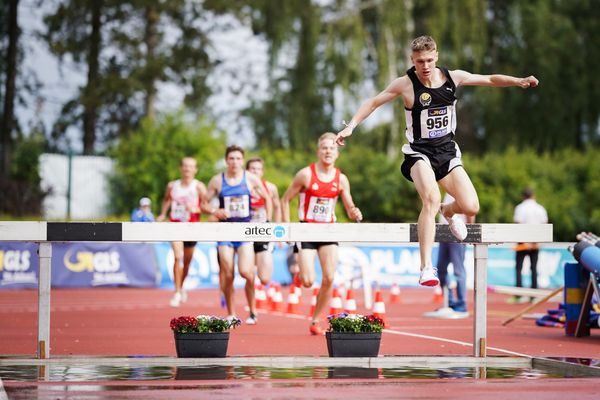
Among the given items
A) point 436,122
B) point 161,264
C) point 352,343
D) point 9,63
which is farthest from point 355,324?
point 9,63

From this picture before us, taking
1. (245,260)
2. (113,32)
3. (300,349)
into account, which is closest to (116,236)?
(300,349)

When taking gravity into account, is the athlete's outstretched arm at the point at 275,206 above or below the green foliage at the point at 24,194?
below

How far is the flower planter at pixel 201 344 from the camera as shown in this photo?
10914 mm

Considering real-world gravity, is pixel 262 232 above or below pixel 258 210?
below

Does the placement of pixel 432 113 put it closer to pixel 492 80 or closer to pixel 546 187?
pixel 492 80

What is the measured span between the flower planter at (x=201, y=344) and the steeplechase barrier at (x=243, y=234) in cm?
90

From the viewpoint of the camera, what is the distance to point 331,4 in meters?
44.9

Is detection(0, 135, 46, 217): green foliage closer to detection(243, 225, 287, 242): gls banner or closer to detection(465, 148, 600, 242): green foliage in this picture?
detection(465, 148, 600, 242): green foliage

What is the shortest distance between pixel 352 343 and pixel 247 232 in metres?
1.43

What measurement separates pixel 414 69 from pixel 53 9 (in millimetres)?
36038

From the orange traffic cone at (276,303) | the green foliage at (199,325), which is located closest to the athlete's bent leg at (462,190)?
the green foliage at (199,325)

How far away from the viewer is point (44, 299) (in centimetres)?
1074

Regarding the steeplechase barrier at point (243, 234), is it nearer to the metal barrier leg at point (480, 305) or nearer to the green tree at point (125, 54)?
the metal barrier leg at point (480, 305)

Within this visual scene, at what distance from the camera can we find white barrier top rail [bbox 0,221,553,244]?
34.7 ft
